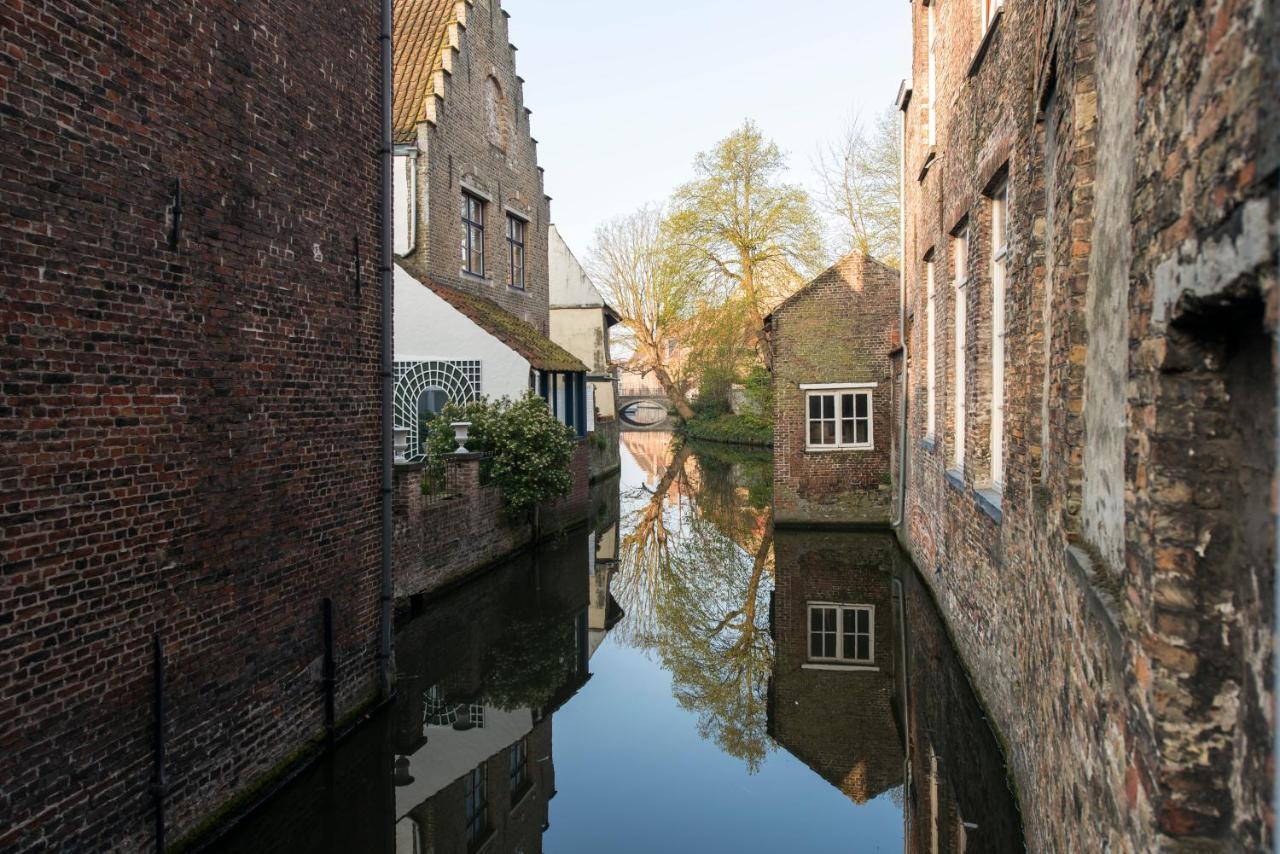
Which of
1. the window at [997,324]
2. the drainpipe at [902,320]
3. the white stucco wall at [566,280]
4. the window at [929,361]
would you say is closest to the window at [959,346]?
the window at [929,361]

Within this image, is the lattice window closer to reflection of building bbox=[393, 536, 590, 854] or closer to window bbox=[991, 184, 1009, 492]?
reflection of building bbox=[393, 536, 590, 854]

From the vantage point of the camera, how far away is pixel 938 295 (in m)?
11.0

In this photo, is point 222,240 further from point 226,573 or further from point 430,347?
point 430,347

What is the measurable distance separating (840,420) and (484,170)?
29.0ft

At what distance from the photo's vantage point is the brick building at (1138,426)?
77.4 inches

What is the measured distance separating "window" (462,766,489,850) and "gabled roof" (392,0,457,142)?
12308mm

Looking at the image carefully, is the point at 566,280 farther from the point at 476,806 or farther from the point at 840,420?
the point at 476,806

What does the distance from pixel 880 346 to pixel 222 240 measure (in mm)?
13385

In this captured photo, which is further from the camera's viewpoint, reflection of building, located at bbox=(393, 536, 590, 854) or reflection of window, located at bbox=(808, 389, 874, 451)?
reflection of window, located at bbox=(808, 389, 874, 451)

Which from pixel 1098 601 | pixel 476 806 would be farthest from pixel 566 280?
pixel 1098 601

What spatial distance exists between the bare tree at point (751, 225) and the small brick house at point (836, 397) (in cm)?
1020

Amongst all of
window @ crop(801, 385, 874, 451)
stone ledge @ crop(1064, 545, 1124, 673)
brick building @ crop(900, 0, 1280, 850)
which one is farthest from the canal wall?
stone ledge @ crop(1064, 545, 1124, 673)

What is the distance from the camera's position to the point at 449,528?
11.5m

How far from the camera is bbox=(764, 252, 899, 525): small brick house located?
16.5m
